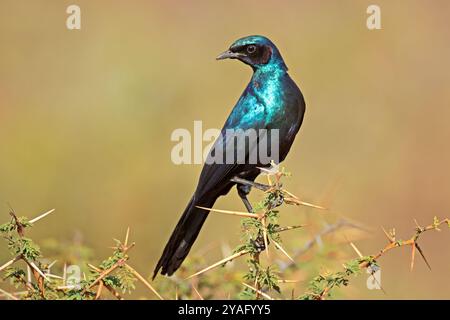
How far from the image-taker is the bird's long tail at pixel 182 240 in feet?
15.5

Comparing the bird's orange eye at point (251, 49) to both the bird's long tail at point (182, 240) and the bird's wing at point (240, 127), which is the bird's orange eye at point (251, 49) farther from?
the bird's long tail at point (182, 240)

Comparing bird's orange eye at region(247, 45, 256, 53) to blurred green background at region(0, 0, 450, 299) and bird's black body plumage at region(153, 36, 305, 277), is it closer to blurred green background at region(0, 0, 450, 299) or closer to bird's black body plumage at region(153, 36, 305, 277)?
bird's black body plumage at region(153, 36, 305, 277)

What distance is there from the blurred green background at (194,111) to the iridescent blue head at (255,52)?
2328 millimetres

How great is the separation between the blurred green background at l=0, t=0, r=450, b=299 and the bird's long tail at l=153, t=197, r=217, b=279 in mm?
2414

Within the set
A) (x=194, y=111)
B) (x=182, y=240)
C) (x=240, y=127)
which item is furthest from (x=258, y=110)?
(x=194, y=111)

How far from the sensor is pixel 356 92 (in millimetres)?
9070

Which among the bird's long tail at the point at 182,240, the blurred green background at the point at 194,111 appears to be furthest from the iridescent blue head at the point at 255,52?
the blurred green background at the point at 194,111

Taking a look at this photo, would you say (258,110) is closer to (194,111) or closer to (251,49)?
(251,49)

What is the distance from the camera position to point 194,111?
870 cm

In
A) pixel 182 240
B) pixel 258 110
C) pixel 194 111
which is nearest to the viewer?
pixel 182 240

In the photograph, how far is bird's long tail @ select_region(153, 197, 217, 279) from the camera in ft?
15.5

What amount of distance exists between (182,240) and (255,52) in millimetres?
1201
